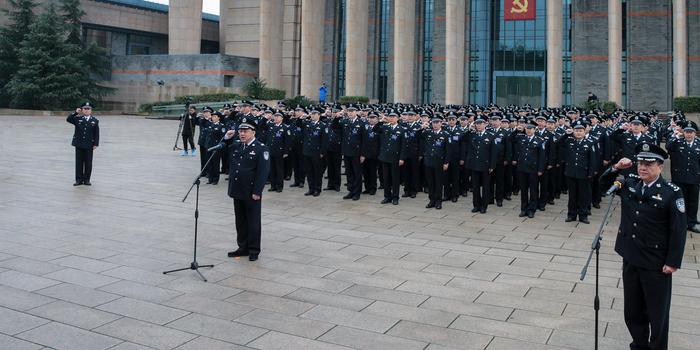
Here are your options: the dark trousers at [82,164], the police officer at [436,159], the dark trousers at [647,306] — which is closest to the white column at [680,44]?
the police officer at [436,159]

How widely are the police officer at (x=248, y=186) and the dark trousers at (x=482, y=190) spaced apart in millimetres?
6011

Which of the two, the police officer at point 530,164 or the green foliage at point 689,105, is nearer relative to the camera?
the police officer at point 530,164

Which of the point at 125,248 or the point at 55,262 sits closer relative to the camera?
the point at 55,262

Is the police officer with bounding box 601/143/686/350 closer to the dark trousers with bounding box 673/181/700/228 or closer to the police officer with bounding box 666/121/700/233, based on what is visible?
the police officer with bounding box 666/121/700/233

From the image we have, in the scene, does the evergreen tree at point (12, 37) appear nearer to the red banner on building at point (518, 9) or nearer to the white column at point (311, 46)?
the white column at point (311, 46)

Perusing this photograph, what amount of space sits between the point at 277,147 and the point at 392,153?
318 centimetres

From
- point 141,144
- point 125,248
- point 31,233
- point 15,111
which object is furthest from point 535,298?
point 15,111

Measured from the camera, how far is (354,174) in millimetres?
15203

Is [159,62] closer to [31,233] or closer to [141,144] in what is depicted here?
[141,144]

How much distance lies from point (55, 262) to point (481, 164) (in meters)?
8.83

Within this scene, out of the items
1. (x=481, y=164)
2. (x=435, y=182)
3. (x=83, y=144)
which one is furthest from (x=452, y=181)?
(x=83, y=144)

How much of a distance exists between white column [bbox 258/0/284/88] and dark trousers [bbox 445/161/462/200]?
100ft

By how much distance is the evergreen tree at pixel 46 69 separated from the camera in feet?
136

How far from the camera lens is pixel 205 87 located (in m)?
44.9
